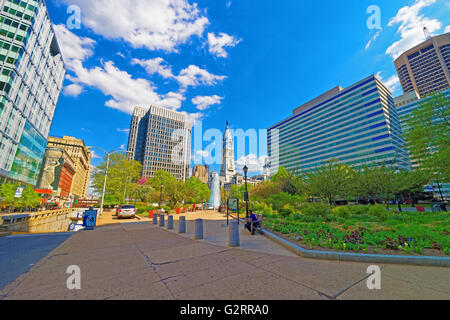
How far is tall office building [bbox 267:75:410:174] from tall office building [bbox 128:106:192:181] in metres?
73.0

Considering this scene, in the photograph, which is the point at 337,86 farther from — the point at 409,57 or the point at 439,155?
the point at 439,155

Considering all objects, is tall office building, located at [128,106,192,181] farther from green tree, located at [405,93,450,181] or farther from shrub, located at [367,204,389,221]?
green tree, located at [405,93,450,181]

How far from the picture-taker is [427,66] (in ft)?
396

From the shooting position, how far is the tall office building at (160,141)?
116 meters

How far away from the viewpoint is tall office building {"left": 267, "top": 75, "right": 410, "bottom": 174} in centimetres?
7688

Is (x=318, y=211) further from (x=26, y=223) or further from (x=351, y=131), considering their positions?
(x=351, y=131)

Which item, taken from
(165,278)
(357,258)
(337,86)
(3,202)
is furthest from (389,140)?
(3,202)

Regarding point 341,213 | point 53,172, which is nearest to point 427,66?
point 341,213

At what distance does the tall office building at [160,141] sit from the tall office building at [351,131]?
73.0 meters

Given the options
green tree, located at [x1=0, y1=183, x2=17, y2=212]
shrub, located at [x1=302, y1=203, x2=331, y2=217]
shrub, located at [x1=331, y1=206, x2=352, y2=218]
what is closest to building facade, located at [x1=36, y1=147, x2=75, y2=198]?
green tree, located at [x1=0, y1=183, x2=17, y2=212]

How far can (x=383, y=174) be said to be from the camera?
76.8ft

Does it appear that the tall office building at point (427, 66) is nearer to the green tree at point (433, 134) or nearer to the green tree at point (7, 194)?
the green tree at point (433, 134)

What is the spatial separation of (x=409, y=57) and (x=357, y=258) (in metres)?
200

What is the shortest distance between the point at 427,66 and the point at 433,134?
164935 millimetres
